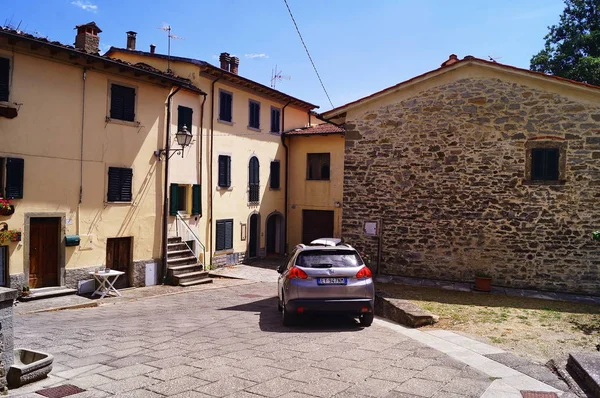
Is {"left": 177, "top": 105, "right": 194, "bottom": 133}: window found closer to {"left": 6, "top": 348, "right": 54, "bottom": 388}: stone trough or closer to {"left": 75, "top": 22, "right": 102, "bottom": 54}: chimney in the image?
{"left": 75, "top": 22, "right": 102, "bottom": 54}: chimney

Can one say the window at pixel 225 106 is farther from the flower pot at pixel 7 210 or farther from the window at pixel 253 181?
the flower pot at pixel 7 210

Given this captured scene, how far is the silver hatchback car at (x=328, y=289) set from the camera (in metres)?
8.25

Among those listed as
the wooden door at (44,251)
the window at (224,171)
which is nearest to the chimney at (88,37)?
the wooden door at (44,251)

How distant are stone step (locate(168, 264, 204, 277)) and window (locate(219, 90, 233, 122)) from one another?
616cm

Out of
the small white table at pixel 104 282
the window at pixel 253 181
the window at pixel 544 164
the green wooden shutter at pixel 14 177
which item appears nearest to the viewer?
the green wooden shutter at pixel 14 177

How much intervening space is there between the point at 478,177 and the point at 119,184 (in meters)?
10.8

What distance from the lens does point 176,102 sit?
55.0 feet

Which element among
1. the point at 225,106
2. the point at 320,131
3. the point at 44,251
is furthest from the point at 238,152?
the point at 44,251

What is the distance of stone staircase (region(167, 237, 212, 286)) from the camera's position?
16.1 m

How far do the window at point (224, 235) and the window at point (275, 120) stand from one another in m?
5.60

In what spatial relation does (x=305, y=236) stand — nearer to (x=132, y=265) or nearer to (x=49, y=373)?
(x=132, y=265)

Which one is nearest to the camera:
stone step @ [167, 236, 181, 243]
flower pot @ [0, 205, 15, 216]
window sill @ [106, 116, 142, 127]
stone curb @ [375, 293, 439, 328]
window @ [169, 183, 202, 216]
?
stone curb @ [375, 293, 439, 328]

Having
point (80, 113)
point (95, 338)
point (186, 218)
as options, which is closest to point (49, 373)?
point (95, 338)

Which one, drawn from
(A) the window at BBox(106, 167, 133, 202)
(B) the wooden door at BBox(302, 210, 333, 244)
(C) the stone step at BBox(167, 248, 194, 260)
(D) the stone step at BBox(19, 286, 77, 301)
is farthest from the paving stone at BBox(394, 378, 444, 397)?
(B) the wooden door at BBox(302, 210, 333, 244)
